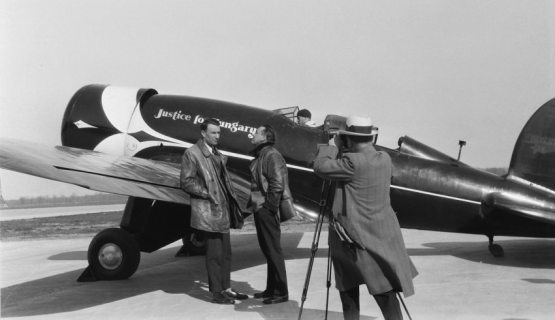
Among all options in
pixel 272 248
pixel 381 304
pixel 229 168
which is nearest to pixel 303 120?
pixel 229 168

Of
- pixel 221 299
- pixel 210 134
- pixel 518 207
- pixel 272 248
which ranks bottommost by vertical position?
pixel 221 299

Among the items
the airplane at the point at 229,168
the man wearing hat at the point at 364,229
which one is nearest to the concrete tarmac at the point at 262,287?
the airplane at the point at 229,168

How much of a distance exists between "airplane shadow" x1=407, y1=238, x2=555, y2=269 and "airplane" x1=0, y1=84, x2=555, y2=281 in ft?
1.03

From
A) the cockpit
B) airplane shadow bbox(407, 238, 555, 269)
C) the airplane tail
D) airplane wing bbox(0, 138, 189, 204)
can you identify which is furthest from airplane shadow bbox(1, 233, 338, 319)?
the airplane tail

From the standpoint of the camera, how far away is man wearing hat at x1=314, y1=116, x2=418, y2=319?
3.80 m

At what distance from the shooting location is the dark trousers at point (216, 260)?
5.78m

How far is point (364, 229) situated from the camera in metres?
3.85

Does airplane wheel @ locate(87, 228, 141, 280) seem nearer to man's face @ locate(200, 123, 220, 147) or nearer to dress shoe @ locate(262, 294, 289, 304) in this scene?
man's face @ locate(200, 123, 220, 147)

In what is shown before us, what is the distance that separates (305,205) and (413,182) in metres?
1.62

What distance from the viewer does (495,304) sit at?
5355 mm

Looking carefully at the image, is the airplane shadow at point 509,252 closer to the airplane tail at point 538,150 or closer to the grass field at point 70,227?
the airplane tail at point 538,150

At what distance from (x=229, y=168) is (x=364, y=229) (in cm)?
529

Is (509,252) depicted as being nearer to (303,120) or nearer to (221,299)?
(303,120)

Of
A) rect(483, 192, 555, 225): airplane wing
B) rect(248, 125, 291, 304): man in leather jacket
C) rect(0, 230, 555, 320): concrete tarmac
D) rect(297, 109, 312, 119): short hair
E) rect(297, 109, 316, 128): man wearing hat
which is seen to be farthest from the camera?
rect(297, 109, 312, 119): short hair
